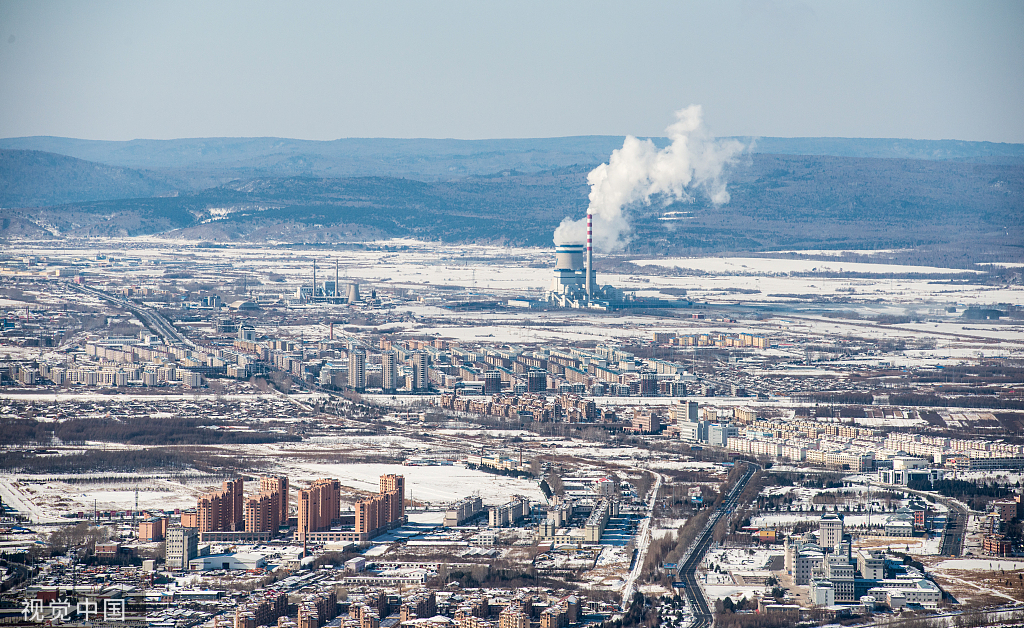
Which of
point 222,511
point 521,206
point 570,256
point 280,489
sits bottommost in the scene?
point 222,511

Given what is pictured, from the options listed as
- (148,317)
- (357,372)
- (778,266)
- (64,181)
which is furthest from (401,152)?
(357,372)

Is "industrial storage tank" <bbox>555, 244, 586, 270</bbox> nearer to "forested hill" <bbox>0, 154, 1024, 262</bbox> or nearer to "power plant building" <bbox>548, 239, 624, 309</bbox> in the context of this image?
"power plant building" <bbox>548, 239, 624, 309</bbox>

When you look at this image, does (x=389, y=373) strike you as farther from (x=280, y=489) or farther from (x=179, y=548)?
(x=179, y=548)

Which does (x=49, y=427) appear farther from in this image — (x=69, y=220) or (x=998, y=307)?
(x=69, y=220)

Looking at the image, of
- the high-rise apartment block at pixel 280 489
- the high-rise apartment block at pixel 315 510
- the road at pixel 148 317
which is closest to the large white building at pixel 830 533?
the high-rise apartment block at pixel 315 510

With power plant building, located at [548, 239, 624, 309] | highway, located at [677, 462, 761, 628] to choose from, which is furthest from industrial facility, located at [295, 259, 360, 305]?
highway, located at [677, 462, 761, 628]

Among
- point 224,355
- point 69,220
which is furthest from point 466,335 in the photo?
point 69,220
